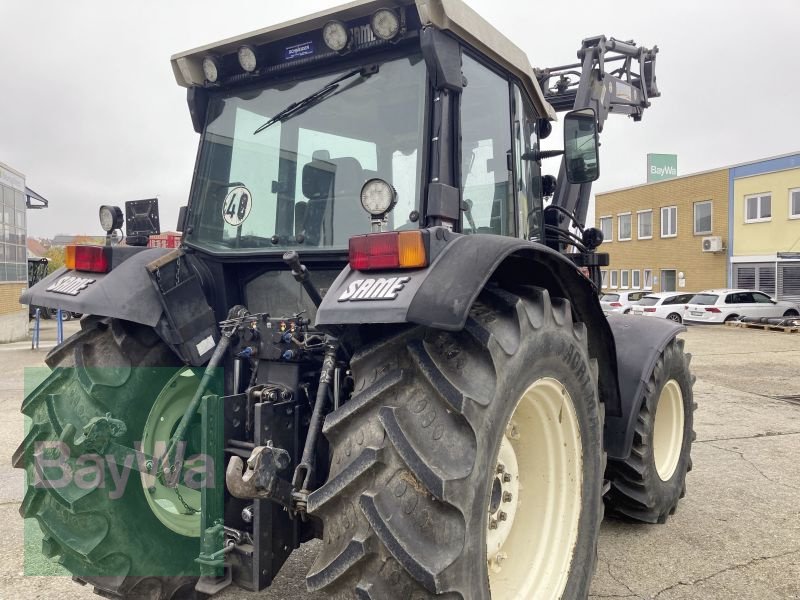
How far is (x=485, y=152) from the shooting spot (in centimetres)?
322

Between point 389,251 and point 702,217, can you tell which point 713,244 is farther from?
point 389,251

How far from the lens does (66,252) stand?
10.7ft

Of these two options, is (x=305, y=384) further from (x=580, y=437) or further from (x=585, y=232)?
(x=585, y=232)

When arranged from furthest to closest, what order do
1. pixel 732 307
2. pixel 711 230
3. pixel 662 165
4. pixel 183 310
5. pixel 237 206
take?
pixel 662 165 → pixel 711 230 → pixel 732 307 → pixel 237 206 → pixel 183 310

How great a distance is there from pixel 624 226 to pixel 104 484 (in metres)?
35.9

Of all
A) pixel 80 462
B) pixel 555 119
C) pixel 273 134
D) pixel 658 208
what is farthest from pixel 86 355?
pixel 658 208

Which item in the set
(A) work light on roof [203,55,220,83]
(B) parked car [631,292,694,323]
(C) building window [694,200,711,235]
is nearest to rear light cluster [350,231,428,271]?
(A) work light on roof [203,55,220,83]

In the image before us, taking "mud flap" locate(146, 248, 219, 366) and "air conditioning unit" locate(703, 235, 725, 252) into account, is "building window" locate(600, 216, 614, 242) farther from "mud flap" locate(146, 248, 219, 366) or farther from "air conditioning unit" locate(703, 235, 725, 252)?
"mud flap" locate(146, 248, 219, 366)

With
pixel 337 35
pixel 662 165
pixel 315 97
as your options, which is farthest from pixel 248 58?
pixel 662 165

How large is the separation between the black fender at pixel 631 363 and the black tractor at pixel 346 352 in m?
0.03

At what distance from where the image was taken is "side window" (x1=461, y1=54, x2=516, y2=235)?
3031 millimetres

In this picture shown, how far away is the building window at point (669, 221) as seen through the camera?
3238 centimetres

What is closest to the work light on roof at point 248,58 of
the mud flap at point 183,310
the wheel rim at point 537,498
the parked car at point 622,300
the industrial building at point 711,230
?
the mud flap at point 183,310

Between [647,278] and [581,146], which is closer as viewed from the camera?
[581,146]
